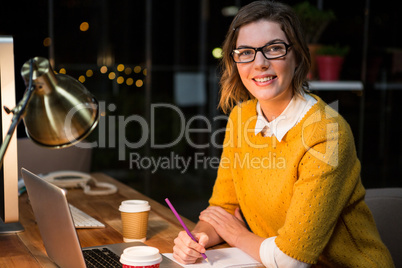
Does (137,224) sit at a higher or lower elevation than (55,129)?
lower

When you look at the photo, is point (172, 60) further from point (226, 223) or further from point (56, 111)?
point (56, 111)

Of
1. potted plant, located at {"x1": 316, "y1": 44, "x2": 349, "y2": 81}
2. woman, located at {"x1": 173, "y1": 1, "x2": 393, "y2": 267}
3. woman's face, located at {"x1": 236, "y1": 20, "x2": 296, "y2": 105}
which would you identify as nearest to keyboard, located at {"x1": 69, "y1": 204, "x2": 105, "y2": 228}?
woman, located at {"x1": 173, "y1": 1, "x2": 393, "y2": 267}

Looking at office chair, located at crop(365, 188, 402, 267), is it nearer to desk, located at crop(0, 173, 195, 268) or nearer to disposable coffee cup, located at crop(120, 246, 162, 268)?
desk, located at crop(0, 173, 195, 268)

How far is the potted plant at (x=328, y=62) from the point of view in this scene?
13.0ft

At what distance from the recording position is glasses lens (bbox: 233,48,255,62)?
166 cm

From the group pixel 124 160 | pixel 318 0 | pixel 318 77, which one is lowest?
pixel 124 160

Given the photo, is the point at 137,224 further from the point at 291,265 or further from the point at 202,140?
the point at 202,140

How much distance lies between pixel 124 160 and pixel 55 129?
16.7ft

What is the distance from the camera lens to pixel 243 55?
1.69 meters

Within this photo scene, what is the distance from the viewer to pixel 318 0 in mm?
5223

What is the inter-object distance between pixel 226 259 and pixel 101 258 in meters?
0.33

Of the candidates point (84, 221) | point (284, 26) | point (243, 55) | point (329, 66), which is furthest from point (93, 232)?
point (329, 66)

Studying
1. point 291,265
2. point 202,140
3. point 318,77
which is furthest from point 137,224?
point 202,140

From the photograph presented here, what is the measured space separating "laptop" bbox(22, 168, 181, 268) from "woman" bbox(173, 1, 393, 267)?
7.4 inches
